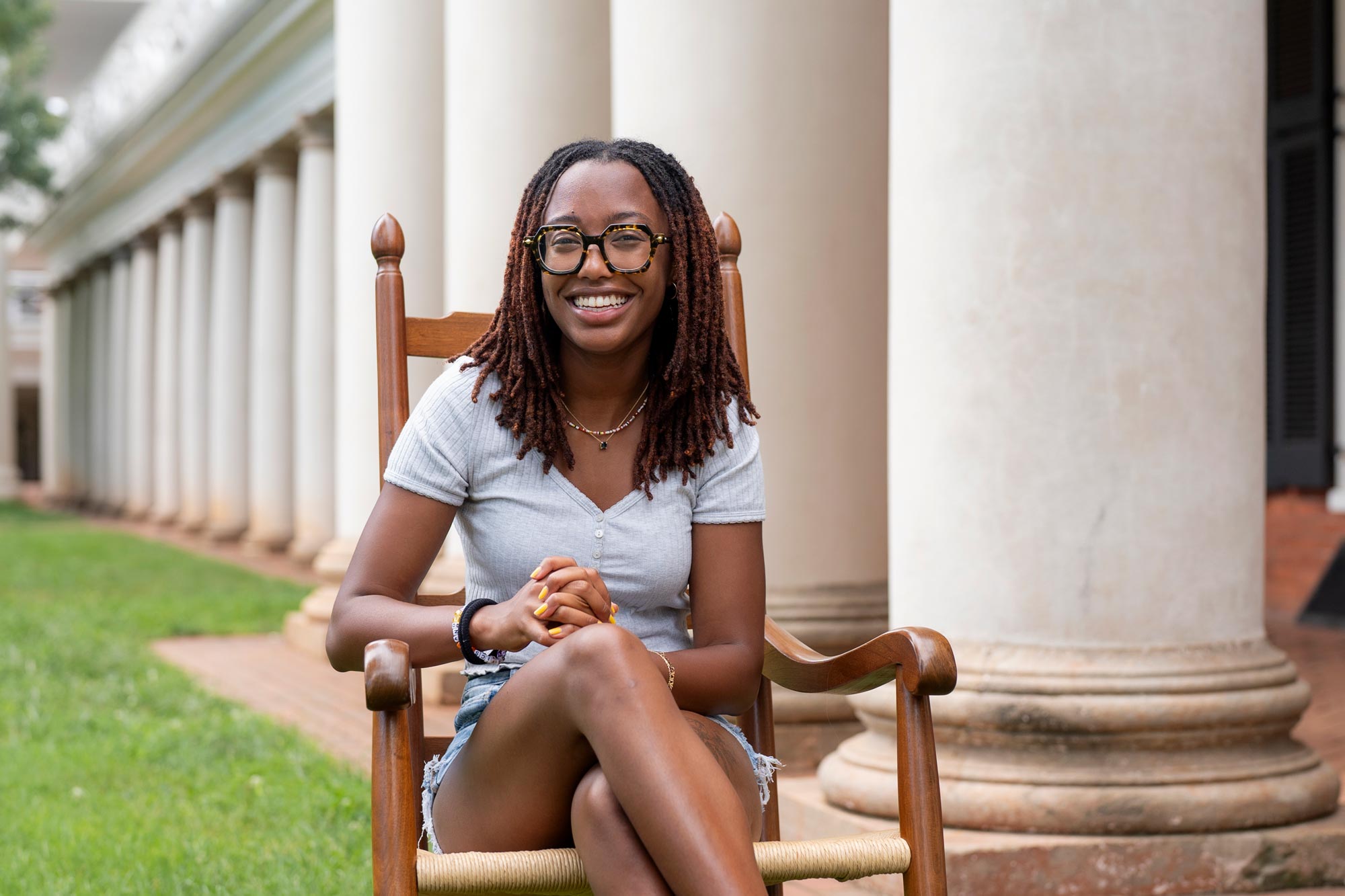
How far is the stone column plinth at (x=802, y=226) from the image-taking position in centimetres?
445

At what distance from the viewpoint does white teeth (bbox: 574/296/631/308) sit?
2.41m

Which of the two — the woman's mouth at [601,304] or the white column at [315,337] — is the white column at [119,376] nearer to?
the white column at [315,337]

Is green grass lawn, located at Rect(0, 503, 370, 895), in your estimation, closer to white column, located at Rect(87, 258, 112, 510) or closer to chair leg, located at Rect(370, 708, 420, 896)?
chair leg, located at Rect(370, 708, 420, 896)

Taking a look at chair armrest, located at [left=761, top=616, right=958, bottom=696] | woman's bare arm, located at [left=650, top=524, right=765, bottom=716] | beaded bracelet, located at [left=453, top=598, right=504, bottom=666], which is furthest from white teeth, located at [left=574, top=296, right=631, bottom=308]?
chair armrest, located at [left=761, top=616, right=958, bottom=696]

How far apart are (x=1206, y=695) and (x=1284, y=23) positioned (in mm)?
6814

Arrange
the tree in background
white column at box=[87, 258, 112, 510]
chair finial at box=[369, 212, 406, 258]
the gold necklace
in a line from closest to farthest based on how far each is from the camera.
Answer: the gold necklace
chair finial at box=[369, 212, 406, 258]
the tree in background
white column at box=[87, 258, 112, 510]

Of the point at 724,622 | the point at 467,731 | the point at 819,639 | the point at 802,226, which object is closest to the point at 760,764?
the point at 724,622

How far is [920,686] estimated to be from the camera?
2.20 m

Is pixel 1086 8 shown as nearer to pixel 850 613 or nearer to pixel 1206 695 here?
pixel 1206 695

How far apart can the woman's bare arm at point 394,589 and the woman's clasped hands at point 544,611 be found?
0.08m

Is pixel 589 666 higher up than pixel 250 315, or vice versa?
pixel 250 315

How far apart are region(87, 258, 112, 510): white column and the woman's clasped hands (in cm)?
2420

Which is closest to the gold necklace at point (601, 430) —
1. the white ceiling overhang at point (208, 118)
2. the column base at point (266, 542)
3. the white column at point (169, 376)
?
the white ceiling overhang at point (208, 118)

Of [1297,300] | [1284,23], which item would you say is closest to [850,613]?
[1297,300]
